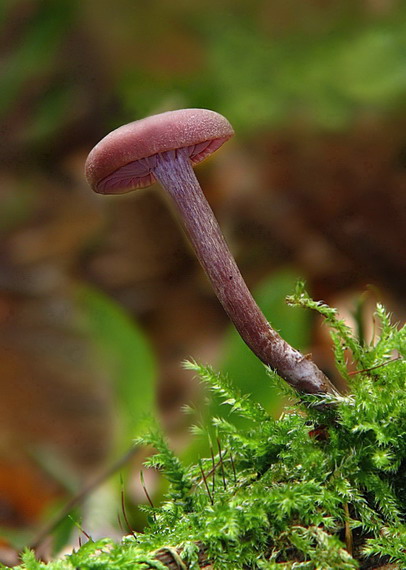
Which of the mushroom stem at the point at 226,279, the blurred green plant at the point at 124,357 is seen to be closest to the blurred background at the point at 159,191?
the blurred green plant at the point at 124,357

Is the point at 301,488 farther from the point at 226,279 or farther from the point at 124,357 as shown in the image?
the point at 124,357

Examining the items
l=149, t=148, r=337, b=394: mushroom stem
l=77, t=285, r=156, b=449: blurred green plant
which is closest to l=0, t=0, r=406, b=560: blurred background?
l=77, t=285, r=156, b=449: blurred green plant

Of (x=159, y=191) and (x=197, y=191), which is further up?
(x=159, y=191)

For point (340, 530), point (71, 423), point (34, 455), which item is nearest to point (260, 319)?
point (340, 530)

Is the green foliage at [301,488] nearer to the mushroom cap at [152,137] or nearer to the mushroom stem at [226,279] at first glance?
the mushroom stem at [226,279]

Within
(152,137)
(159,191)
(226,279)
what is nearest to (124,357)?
(226,279)

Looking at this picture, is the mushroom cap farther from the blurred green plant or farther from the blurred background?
the blurred background
